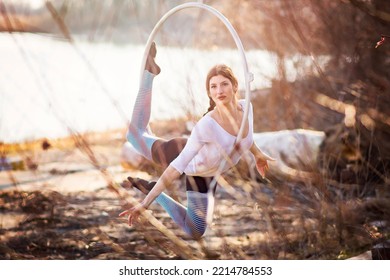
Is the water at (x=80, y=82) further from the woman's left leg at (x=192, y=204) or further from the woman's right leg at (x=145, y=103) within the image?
the woman's left leg at (x=192, y=204)

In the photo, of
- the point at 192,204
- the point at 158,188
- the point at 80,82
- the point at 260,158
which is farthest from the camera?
the point at 80,82

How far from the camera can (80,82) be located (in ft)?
13.9

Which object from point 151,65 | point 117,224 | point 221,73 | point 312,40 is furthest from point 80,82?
point 312,40

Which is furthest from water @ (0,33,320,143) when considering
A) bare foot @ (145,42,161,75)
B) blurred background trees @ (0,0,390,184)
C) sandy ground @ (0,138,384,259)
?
bare foot @ (145,42,161,75)

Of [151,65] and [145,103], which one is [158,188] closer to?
[145,103]

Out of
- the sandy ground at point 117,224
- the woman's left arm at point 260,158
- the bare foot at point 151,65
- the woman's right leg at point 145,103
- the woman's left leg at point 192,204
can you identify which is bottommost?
the sandy ground at point 117,224

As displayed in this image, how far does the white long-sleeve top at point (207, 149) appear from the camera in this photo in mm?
3068

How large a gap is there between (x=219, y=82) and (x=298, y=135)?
1.52 m

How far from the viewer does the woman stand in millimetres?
3070

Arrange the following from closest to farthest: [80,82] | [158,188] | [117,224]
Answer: [158,188], [80,82], [117,224]

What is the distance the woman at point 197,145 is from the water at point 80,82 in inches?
23.7

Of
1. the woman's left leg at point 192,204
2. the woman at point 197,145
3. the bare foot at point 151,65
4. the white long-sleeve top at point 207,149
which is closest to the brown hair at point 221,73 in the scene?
the woman at point 197,145

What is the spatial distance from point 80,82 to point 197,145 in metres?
1.42
